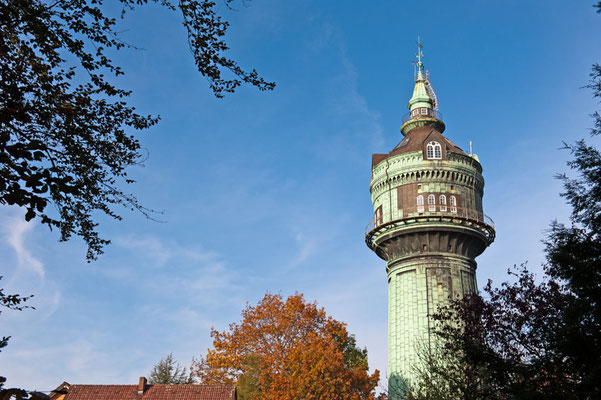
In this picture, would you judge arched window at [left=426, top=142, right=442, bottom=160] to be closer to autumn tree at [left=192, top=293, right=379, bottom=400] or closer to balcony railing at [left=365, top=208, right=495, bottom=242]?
balcony railing at [left=365, top=208, right=495, bottom=242]

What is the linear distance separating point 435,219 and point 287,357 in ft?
47.0

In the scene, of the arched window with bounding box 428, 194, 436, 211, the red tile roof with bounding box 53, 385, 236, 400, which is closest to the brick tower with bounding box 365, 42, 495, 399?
the arched window with bounding box 428, 194, 436, 211

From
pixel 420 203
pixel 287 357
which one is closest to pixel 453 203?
pixel 420 203

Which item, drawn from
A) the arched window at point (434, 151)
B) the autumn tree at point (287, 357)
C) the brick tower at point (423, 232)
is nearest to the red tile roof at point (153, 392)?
the autumn tree at point (287, 357)

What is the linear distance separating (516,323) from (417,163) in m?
24.2

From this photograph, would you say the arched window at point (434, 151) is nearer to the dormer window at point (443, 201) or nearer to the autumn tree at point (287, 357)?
the dormer window at point (443, 201)

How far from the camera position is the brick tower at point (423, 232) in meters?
40.8

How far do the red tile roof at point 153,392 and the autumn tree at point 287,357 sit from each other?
5.85 ft

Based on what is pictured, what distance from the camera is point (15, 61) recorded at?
10266 millimetres

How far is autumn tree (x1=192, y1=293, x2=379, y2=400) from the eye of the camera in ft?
115

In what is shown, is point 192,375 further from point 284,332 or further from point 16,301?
point 16,301

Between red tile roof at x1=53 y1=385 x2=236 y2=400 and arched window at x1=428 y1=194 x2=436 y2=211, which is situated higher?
arched window at x1=428 y1=194 x2=436 y2=211

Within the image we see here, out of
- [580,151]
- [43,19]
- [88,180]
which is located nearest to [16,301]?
[88,180]

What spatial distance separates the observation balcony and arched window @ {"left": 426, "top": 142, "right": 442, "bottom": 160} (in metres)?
3.99
